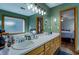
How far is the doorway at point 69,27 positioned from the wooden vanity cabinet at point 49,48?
0.12 m

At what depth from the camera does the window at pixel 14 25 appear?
1.36 metres

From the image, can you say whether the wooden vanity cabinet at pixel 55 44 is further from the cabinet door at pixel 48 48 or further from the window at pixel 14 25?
the window at pixel 14 25

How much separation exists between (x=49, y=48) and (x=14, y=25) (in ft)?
2.24

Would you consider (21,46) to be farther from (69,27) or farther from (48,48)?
(69,27)

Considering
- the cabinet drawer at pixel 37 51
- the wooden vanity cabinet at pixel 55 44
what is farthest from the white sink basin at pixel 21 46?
the wooden vanity cabinet at pixel 55 44

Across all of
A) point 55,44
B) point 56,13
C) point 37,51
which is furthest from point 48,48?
point 56,13

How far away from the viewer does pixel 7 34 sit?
52.8 inches

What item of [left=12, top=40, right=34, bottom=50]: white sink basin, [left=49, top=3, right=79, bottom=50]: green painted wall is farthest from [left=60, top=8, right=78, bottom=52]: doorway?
[left=12, top=40, right=34, bottom=50]: white sink basin

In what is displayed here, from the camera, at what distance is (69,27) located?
1.44 meters

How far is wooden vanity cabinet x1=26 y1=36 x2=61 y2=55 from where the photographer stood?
137 centimetres

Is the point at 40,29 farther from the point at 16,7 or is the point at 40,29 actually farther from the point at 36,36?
the point at 16,7

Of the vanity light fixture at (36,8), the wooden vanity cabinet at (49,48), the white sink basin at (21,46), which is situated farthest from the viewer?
the vanity light fixture at (36,8)

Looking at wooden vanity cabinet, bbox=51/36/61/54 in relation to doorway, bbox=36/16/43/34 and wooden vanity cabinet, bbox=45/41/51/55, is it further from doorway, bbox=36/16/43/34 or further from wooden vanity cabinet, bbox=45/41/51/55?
doorway, bbox=36/16/43/34

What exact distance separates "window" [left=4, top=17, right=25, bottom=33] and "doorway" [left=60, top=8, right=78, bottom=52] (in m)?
0.62
